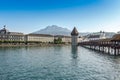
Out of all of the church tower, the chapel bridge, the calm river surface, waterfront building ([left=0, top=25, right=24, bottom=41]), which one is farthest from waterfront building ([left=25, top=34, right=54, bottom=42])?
the calm river surface

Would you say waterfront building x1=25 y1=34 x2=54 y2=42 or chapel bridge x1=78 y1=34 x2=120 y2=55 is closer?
A: chapel bridge x1=78 y1=34 x2=120 y2=55

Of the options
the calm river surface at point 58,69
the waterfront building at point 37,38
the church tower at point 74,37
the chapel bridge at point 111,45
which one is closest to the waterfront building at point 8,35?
the waterfront building at point 37,38

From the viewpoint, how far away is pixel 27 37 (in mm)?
149250

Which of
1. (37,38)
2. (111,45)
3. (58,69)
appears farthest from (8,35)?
(58,69)

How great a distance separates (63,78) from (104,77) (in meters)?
4.94

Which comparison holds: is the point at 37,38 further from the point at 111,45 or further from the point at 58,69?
the point at 58,69

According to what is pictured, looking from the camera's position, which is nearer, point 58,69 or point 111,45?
point 58,69

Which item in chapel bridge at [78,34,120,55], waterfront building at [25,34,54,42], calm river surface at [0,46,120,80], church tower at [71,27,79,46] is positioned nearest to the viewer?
calm river surface at [0,46,120,80]

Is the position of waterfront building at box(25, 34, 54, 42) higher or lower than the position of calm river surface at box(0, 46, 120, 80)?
higher

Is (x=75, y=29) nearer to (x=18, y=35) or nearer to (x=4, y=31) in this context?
(x=18, y=35)

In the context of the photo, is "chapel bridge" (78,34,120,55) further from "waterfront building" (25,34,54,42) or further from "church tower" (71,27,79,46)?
"waterfront building" (25,34,54,42)

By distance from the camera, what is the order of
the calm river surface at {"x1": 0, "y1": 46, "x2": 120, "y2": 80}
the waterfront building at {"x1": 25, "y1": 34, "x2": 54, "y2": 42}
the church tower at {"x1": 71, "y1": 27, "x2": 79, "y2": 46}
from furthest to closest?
the church tower at {"x1": 71, "y1": 27, "x2": 79, "y2": 46} < the waterfront building at {"x1": 25, "y1": 34, "x2": 54, "y2": 42} < the calm river surface at {"x1": 0, "y1": 46, "x2": 120, "y2": 80}

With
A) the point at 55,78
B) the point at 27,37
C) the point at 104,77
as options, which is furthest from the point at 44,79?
the point at 27,37

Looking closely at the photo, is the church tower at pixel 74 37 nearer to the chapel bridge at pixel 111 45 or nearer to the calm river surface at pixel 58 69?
the chapel bridge at pixel 111 45
